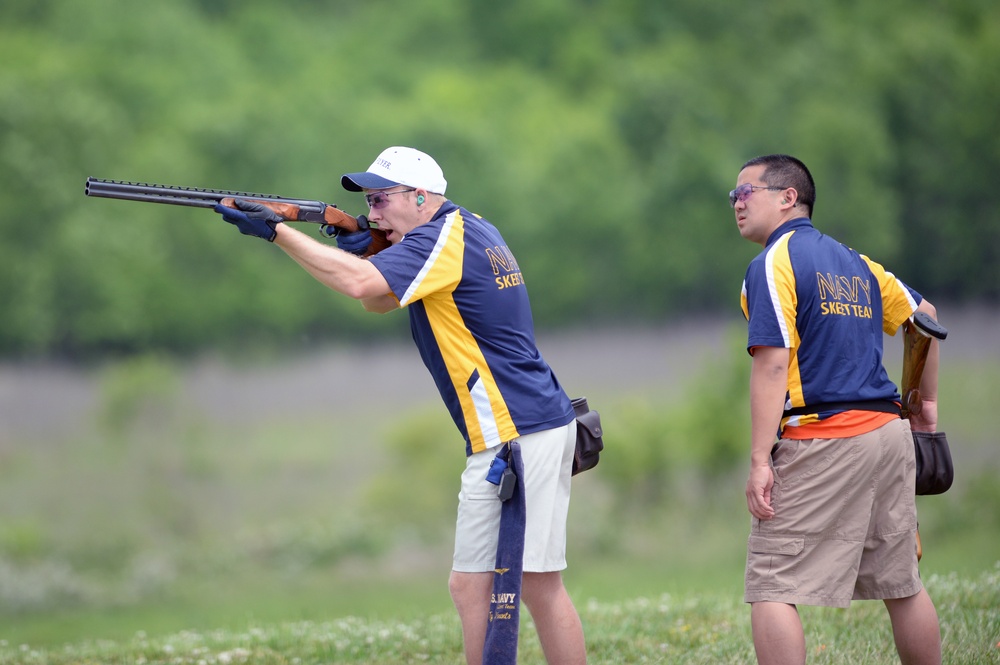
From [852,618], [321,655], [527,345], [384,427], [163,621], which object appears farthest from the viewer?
[384,427]

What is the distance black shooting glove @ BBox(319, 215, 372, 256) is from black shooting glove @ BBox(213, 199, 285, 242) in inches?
16.9

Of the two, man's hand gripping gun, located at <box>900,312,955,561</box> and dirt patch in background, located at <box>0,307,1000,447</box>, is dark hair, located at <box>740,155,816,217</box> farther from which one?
dirt patch in background, located at <box>0,307,1000,447</box>

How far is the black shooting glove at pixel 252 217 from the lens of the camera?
3.98m

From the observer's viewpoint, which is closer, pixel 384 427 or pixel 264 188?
pixel 384 427

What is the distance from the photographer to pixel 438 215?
418 cm

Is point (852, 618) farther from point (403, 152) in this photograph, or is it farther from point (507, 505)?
point (403, 152)

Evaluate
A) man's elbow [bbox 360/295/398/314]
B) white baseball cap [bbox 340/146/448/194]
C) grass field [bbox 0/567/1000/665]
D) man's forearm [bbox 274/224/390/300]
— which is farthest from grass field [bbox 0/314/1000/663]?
man's forearm [bbox 274/224/390/300]

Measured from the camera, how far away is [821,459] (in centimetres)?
385

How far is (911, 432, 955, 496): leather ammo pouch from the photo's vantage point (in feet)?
13.7

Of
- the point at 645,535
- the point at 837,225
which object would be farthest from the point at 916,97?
the point at 645,535

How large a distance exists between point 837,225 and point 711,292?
253cm

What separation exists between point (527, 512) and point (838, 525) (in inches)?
41.8

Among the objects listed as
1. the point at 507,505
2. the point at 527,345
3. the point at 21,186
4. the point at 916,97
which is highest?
the point at 916,97

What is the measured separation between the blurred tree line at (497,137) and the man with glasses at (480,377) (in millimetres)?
15368
